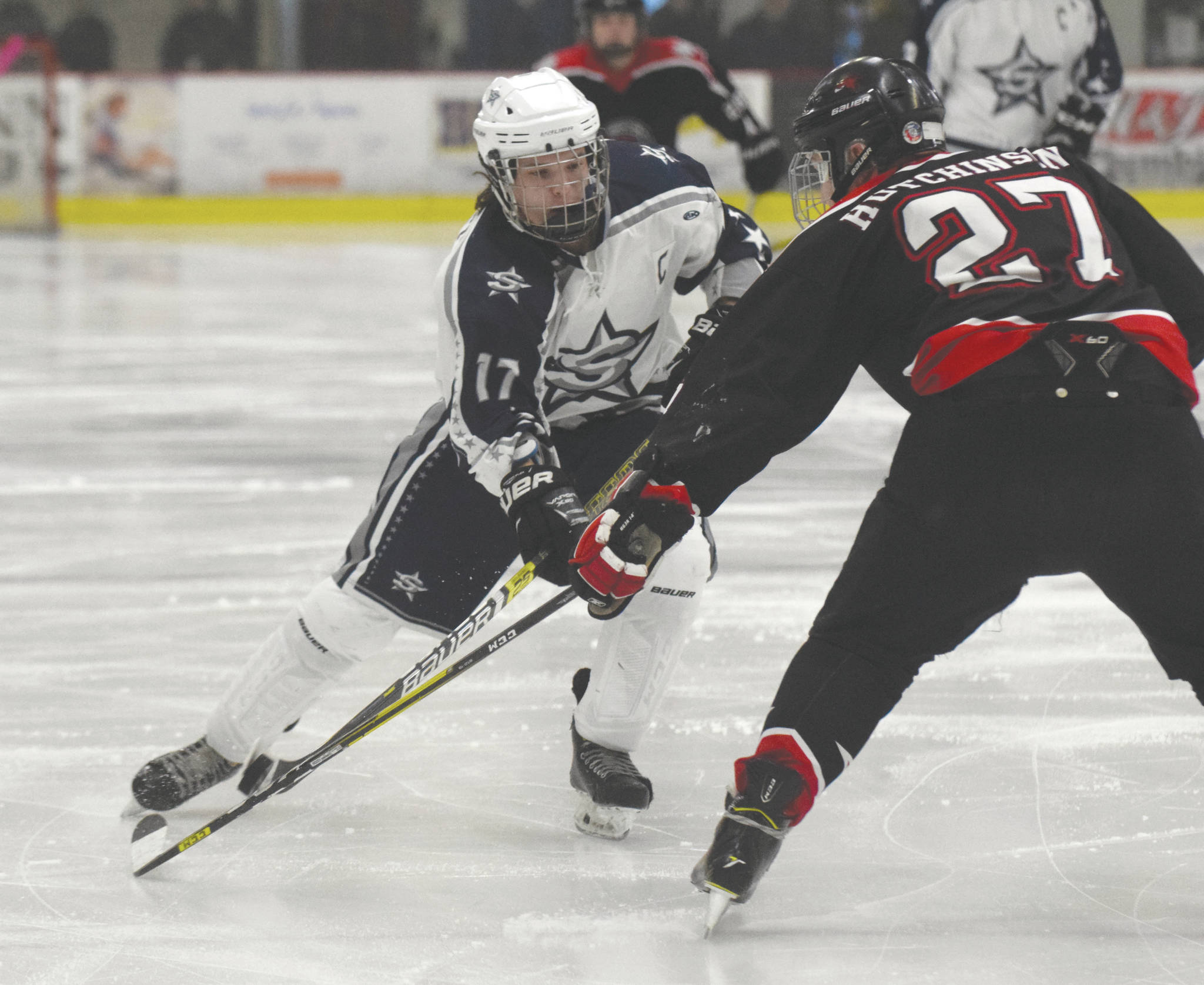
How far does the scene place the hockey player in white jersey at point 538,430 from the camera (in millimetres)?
2266

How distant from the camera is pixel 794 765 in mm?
1959

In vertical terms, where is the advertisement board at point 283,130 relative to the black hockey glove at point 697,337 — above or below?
below

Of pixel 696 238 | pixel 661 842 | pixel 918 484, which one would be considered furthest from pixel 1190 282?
pixel 661 842

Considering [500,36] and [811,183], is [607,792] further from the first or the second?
[500,36]

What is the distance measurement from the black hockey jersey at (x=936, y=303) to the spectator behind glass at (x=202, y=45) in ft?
35.5

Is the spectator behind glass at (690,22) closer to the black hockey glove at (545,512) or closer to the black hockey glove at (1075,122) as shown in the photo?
the black hockey glove at (1075,122)

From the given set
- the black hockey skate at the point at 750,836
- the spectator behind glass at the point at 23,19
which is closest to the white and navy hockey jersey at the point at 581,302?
the black hockey skate at the point at 750,836

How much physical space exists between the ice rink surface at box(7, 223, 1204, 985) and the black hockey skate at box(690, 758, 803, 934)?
2.7 inches

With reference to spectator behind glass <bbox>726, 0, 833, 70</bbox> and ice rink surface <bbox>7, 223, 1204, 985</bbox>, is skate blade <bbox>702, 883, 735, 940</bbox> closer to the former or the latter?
ice rink surface <bbox>7, 223, 1204, 985</bbox>

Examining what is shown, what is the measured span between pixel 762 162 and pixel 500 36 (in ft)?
21.3

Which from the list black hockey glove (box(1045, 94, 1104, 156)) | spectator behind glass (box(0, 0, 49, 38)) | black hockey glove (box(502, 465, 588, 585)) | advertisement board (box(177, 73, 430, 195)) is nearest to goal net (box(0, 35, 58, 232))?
spectator behind glass (box(0, 0, 49, 38))

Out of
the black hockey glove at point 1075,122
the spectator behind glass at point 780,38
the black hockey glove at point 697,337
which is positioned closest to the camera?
the black hockey glove at point 697,337

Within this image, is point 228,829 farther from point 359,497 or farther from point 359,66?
point 359,66

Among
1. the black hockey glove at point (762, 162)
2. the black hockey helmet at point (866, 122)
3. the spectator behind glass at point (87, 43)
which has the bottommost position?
the spectator behind glass at point (87, 43)
